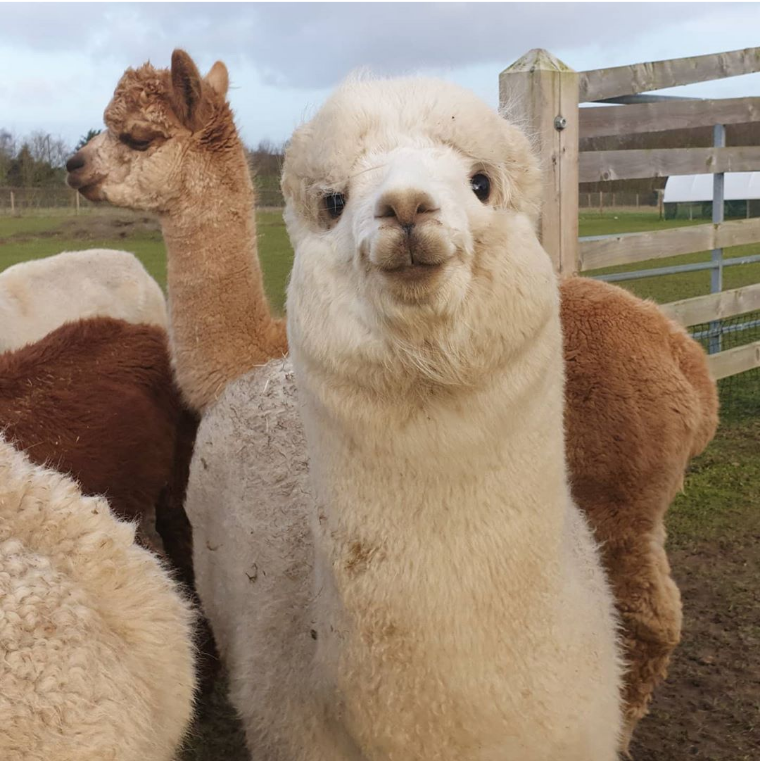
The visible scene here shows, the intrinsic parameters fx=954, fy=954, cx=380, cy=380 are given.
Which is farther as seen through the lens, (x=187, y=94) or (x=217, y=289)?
(x=187, y=94)

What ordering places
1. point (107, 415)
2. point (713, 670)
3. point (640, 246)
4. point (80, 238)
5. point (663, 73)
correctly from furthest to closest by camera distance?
point (80, 238) → point (663, 73) → point (640, 246) → point (713, 670) → point (107, 415)

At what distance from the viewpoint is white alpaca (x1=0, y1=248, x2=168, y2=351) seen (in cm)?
697

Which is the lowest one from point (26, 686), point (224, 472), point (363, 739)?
point (363, 739)

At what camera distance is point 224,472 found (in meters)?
3.12

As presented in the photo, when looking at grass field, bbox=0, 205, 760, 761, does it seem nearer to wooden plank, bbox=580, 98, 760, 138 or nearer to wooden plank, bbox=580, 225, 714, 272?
wooden plank, bbox=580, 225, 714, 272

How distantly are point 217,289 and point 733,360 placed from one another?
14.4ft

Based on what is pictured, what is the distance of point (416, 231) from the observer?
1603 millimetres

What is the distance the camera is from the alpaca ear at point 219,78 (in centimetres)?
431

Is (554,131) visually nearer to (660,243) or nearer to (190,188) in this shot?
(190,188)

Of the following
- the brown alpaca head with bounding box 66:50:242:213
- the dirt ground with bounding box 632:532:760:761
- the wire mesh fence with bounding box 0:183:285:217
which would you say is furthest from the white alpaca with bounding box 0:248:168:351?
the wire mesh fence with bounding box 0:183:285:217

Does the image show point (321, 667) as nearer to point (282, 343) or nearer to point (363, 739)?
point (363, 739)

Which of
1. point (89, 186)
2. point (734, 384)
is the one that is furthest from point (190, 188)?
point (734, 384)

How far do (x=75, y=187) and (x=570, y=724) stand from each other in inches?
132

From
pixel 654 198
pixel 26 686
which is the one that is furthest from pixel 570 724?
pixel 654 198
